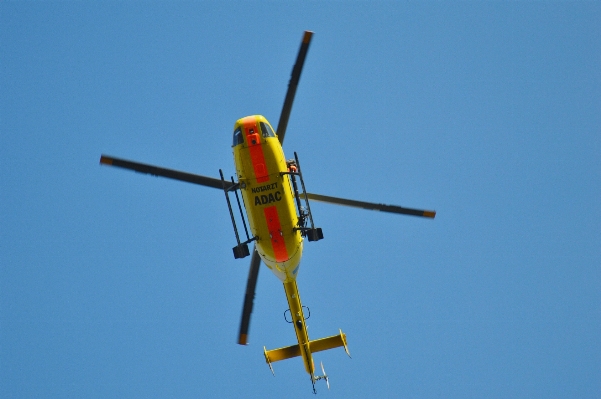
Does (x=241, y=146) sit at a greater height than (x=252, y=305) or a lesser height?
greater

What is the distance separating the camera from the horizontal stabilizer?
25.3 metres

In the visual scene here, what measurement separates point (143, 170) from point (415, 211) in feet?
27.4

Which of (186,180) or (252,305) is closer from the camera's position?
(186,180)

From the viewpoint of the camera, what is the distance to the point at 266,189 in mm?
21656

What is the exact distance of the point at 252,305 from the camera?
81.5 feet

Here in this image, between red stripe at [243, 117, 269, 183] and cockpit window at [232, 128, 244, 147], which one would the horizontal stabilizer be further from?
cockpit window at [232, 128, 244, 147]

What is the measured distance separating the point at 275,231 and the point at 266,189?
1324 mm

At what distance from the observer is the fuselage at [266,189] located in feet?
70.6

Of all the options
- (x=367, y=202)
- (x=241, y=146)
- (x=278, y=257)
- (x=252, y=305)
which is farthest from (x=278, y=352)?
(x=241, y=146)

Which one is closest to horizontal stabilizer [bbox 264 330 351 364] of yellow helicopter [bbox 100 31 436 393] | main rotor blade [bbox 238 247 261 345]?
main rotor blade [bbox 238 247 261 345]

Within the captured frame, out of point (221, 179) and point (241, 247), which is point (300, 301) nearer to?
point (241, 247)

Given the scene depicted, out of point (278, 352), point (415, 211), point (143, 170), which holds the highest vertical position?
point (143, 170)

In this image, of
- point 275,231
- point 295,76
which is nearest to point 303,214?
point 275,231

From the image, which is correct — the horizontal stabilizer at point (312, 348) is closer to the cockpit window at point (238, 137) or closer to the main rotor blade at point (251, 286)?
the main rotor blade at point (251, 286)
